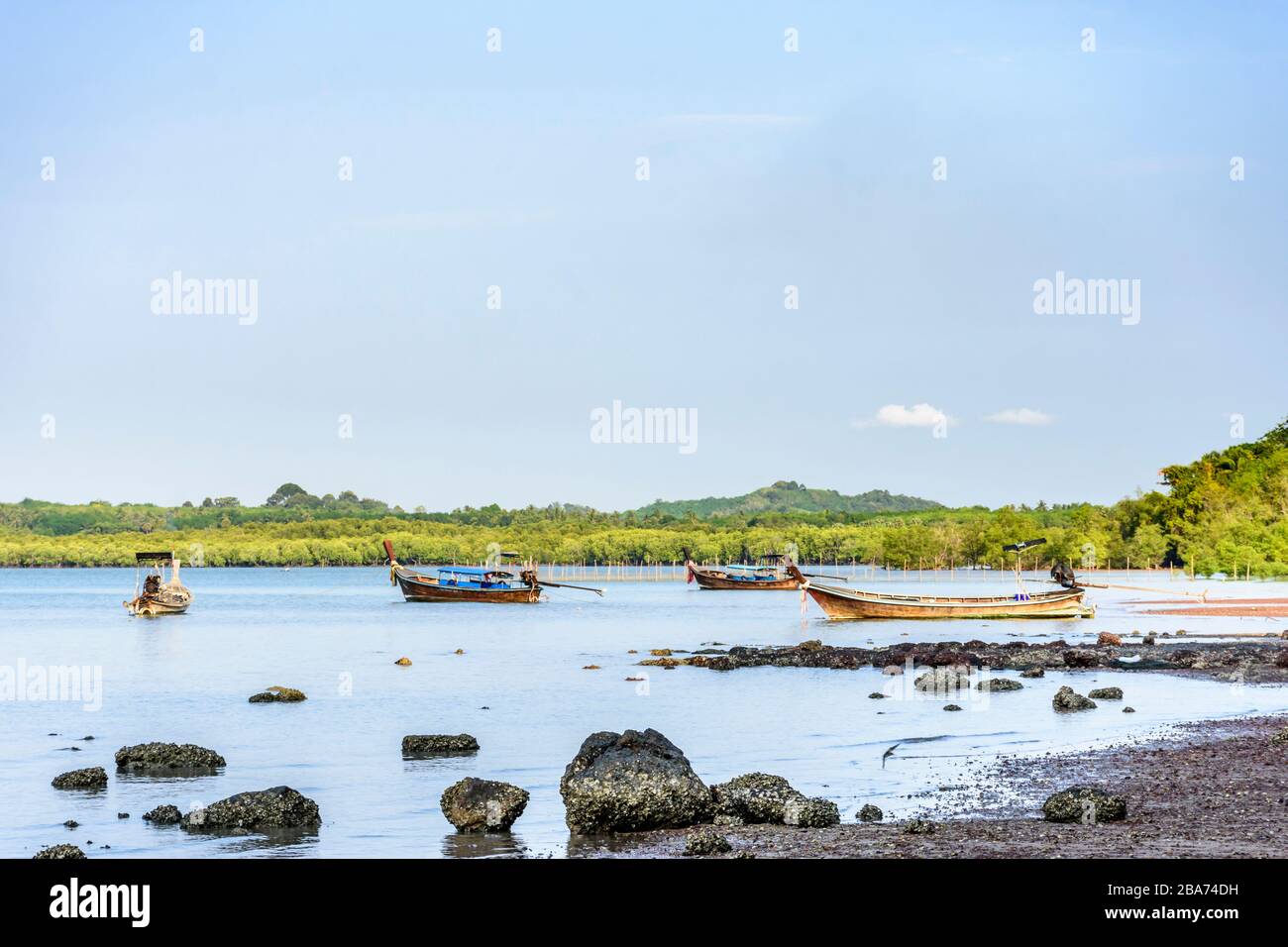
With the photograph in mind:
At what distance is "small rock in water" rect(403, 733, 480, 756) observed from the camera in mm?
25375

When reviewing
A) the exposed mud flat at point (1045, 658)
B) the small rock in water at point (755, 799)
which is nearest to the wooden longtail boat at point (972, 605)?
the exposed mud flat at point (1045, 658)

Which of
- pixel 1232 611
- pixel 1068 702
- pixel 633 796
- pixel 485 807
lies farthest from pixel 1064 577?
pixel 485 807

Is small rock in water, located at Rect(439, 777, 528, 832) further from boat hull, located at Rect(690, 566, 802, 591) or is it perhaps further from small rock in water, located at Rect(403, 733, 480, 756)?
boat hull, located at Rect(690, 566, 802, 591)

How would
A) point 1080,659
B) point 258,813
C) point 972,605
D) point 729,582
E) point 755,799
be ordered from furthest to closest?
1. point 729,582
2. point 972,605
3. point 1080,659
4. point 258,813
5. point 755,799

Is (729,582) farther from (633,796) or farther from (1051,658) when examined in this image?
(633,796)

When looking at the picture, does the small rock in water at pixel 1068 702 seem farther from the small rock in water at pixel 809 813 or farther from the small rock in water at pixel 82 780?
the small rock in water at pixel 82 780

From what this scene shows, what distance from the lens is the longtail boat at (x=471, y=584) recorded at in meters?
108

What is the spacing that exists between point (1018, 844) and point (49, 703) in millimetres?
31440

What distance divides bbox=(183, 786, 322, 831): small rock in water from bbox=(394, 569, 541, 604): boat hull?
9056 centimetres

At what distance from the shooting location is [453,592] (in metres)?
114

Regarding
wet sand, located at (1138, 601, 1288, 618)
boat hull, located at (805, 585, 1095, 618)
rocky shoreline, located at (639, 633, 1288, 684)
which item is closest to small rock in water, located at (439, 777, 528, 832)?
rocky shoreline, located at (639, 633, 1288, 684)

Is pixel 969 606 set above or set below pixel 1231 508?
below

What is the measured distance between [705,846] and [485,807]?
3.62m

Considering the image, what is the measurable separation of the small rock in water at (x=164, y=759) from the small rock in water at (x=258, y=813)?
6.22 metres
